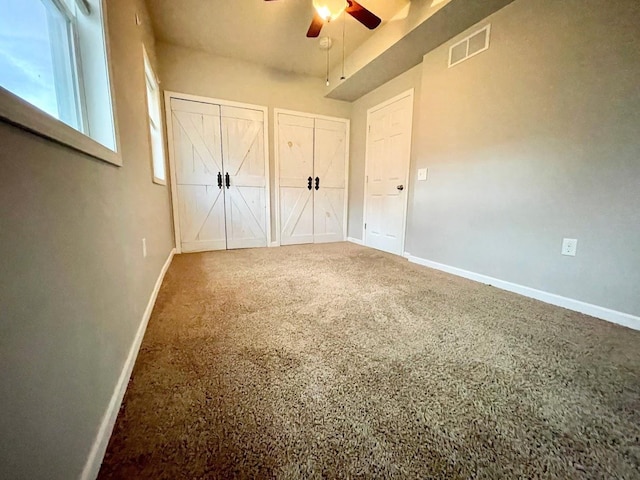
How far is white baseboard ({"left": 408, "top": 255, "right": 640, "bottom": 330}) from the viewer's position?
1605 mm

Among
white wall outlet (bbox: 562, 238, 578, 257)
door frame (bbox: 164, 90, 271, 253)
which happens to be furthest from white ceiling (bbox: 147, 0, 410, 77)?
white wall outlet (bbox: 562, 238, 578, 257)

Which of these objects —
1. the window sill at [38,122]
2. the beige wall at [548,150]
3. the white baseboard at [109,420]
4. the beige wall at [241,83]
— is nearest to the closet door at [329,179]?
the beige wall at [241,83]

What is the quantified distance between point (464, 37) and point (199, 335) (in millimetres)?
3413

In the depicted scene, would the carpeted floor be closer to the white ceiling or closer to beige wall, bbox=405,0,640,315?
beige wall, bbox=405,0,640,315

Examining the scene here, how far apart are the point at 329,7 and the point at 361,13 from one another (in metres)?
0.33

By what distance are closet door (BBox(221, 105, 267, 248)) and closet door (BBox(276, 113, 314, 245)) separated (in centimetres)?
32

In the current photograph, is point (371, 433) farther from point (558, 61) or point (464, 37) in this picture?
point (464, 37)

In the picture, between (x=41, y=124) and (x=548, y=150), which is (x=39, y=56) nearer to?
(x=41, y=124)

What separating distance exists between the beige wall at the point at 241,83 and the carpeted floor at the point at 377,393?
288 centimetres

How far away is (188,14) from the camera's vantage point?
2631 millimetres

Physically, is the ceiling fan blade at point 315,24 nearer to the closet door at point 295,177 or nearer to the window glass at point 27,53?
the closet door at point 295,177

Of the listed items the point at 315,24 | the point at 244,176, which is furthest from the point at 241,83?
the point at 315,24

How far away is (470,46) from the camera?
2.37 metres

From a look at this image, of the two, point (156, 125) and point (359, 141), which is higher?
point (359, 141)
